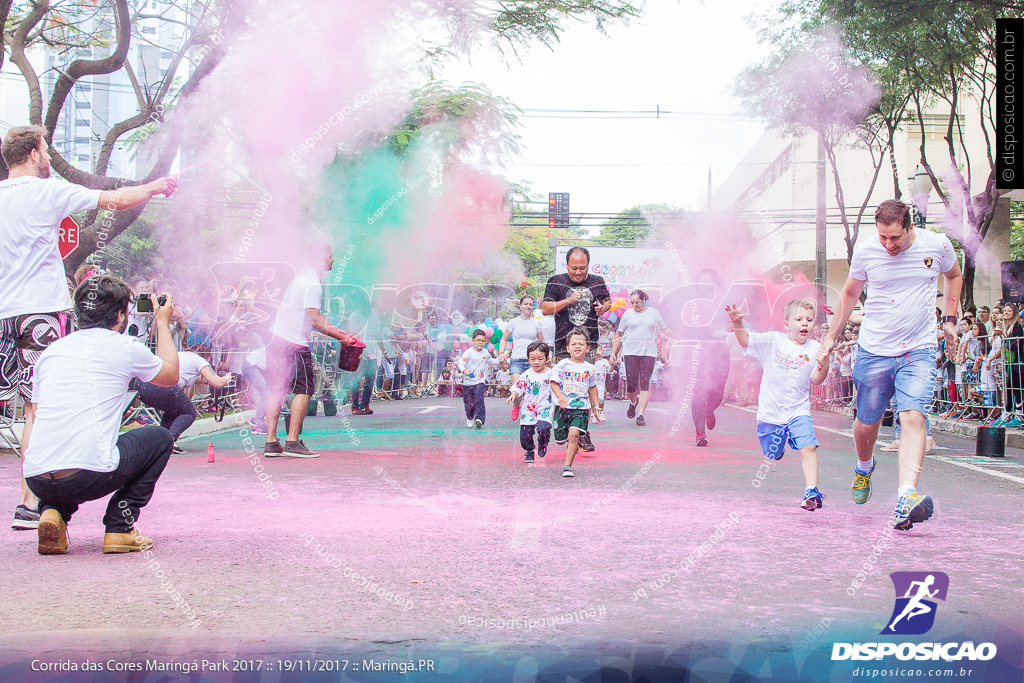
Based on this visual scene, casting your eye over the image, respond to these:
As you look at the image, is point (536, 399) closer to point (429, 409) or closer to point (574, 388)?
point (574, 388)

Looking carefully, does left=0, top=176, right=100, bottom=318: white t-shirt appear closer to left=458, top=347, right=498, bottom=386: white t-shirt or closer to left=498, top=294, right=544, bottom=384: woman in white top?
left=498, top=294, right=544, bottom=384: woman in white top

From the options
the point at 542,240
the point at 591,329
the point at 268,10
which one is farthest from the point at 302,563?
the point at 542,240

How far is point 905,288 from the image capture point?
502 centimetres

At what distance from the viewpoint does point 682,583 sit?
372cm

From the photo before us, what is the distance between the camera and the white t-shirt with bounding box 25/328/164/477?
405cm

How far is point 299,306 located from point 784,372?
420 cm

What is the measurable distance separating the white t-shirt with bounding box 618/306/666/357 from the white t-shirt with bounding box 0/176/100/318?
23.5 feet

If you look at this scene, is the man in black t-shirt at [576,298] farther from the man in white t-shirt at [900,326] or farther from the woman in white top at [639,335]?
the man in white t-shirt at [900,326]

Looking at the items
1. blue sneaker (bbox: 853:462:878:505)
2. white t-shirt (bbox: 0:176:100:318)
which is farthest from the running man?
white t-shirt (bbox: 0:176:100:318)

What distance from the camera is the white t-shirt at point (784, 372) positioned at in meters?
5.59

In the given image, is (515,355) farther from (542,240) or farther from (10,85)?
(542,240)

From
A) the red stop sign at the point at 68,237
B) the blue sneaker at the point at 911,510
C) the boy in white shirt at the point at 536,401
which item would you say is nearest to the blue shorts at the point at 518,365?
the boy in white shirt at the point at 536,401

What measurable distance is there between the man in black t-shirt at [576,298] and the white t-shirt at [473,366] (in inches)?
133

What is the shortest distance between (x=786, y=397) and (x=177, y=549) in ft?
11.1
